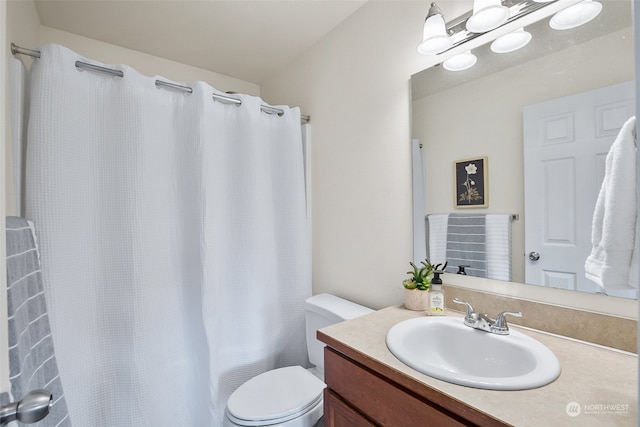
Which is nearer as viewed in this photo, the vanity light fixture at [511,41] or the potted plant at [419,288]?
the vanity light fixture at [511,41]

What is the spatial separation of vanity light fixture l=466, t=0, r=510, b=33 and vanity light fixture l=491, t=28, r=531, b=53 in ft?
0.17

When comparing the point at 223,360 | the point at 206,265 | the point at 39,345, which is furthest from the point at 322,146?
the point at 39,345

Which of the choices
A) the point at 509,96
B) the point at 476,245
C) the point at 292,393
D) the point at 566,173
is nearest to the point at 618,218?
the point at 566,173

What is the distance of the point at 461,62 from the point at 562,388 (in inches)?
44.2

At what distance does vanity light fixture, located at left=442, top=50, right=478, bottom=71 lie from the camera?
112cm

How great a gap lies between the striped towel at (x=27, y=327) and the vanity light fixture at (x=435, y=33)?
4.91ft

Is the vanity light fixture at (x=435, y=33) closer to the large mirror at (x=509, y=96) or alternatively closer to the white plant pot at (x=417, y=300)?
the large mirror at (x=509, y=96)

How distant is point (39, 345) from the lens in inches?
32.3

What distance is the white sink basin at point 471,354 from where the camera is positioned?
0.70 metres

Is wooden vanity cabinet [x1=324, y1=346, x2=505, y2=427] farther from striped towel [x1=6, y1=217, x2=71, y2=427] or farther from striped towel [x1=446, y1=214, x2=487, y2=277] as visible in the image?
striped towel [x1=6, y1=217, x2=71, y2=427]

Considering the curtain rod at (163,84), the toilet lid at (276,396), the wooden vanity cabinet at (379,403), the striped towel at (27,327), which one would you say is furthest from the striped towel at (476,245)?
the striped towel at (27,327)

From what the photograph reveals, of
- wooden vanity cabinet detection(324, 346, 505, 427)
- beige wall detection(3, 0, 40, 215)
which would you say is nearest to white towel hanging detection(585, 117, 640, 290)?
wooden vanity cabinet detection(324, 346, 505, 427)

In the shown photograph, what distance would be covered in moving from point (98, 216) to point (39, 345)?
63 cm

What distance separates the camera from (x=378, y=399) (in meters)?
0.82
